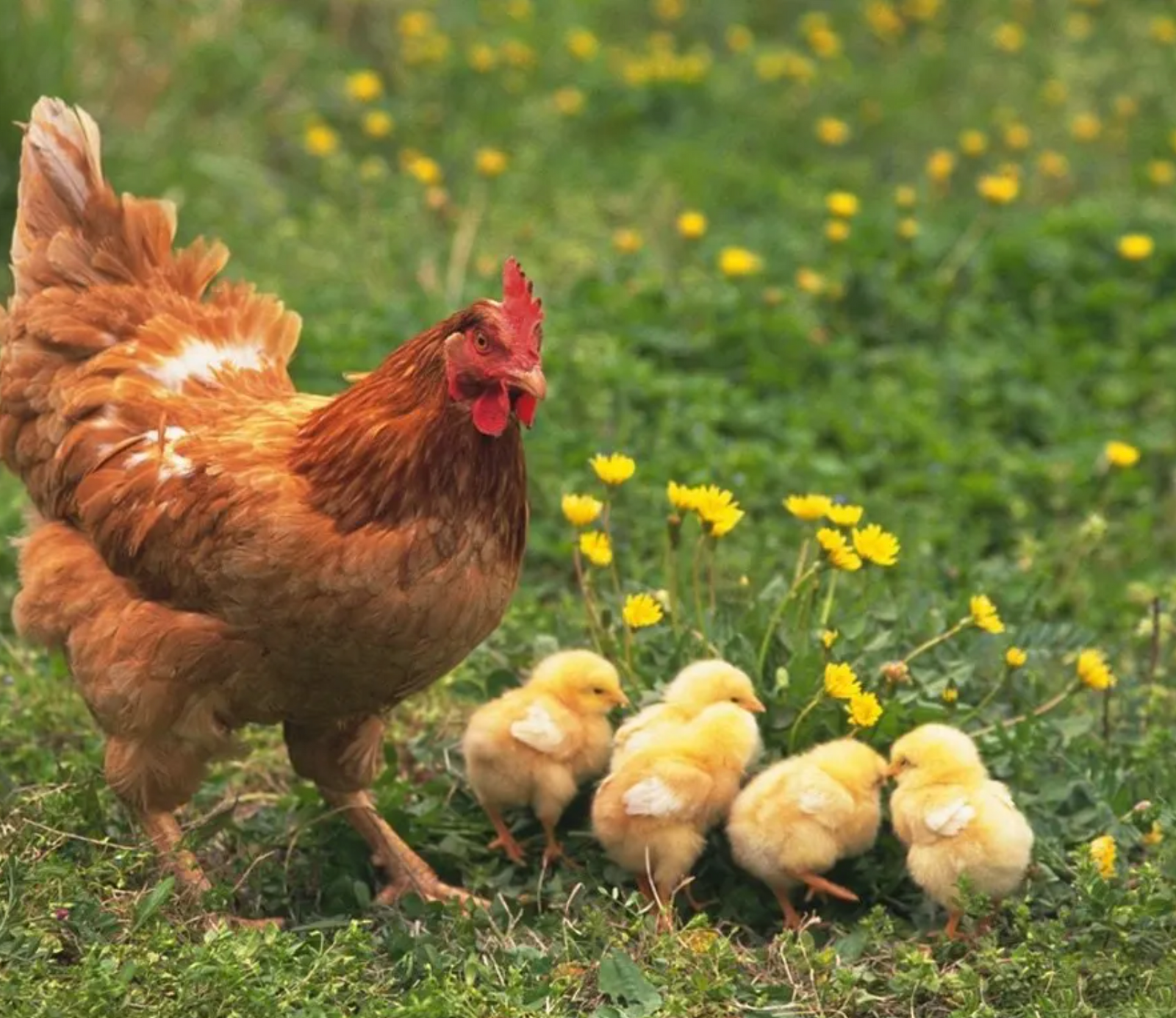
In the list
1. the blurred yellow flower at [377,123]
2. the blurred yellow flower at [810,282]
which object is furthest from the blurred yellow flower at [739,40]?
the blurred yellow flower at [810,282]

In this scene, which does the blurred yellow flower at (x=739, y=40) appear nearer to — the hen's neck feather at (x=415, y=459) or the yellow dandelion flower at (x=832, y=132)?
the yellow dandelion flower at (x=832, y=132)

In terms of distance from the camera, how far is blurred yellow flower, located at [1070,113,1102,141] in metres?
9.29

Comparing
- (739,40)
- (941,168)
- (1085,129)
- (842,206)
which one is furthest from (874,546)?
(739,40)

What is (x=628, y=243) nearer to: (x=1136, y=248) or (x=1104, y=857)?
(x=1136, y=248)

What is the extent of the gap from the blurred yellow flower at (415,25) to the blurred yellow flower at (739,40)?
1.56m

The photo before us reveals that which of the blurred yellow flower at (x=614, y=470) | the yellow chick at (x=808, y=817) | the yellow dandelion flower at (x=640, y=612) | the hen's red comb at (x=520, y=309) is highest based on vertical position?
the hen's red comb at (x=520, y=309)

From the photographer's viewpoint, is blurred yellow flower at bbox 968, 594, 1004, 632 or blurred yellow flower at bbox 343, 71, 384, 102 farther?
blurred yellow flower at bbox 343, 71, 384, 102

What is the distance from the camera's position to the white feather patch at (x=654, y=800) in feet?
14.4

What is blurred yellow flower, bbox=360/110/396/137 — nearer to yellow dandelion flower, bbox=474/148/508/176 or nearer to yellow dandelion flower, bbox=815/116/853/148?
yellow dandelion flower, bbox=474/148/508/176

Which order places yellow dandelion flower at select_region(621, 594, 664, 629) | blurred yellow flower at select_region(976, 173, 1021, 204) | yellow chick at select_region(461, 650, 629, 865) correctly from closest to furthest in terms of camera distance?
yellow chick at select_region(461, 650, 629, 865), yellow dandelion flower at select_region(621, 594, 664, 629), blurred yellow flower at select_region(976, 173, 1021, 204)

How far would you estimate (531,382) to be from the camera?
3.90m

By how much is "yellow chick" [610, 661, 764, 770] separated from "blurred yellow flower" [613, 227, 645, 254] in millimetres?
3337

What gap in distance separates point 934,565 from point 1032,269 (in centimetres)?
235

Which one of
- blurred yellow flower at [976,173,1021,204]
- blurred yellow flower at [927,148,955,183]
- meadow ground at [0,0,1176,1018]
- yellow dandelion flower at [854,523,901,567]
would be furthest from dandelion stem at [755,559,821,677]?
blurred yellow flower at [927,148,955,183]
